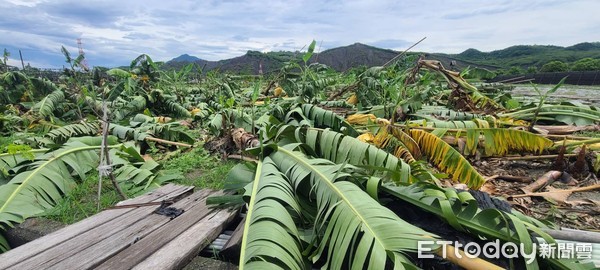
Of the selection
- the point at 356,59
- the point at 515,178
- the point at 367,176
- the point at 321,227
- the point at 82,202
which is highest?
the point at 356,59

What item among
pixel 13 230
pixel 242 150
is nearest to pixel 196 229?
pixel 13 230

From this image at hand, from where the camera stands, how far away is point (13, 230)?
93.0 inches

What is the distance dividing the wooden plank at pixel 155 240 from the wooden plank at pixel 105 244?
0.06 meters

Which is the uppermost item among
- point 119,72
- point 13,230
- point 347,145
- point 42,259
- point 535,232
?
point 119,72

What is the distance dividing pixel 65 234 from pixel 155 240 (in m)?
0.62

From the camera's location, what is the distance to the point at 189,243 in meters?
1.83

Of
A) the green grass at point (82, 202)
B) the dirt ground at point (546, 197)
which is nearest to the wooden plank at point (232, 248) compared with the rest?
the green grass at point (82, 202)

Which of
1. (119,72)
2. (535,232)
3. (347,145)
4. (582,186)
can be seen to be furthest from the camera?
(119,72)

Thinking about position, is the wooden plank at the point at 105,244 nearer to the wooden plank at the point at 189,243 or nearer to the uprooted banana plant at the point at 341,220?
the wooden plank at the point at 189,243

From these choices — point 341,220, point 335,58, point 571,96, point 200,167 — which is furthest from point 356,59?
point 341,220

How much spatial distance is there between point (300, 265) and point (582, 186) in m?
2.80

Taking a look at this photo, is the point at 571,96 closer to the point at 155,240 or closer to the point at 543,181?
the point at 543,181

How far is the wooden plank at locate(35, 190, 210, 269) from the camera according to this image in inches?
65.7

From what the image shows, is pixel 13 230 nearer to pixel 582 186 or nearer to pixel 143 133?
pixel 143 133
